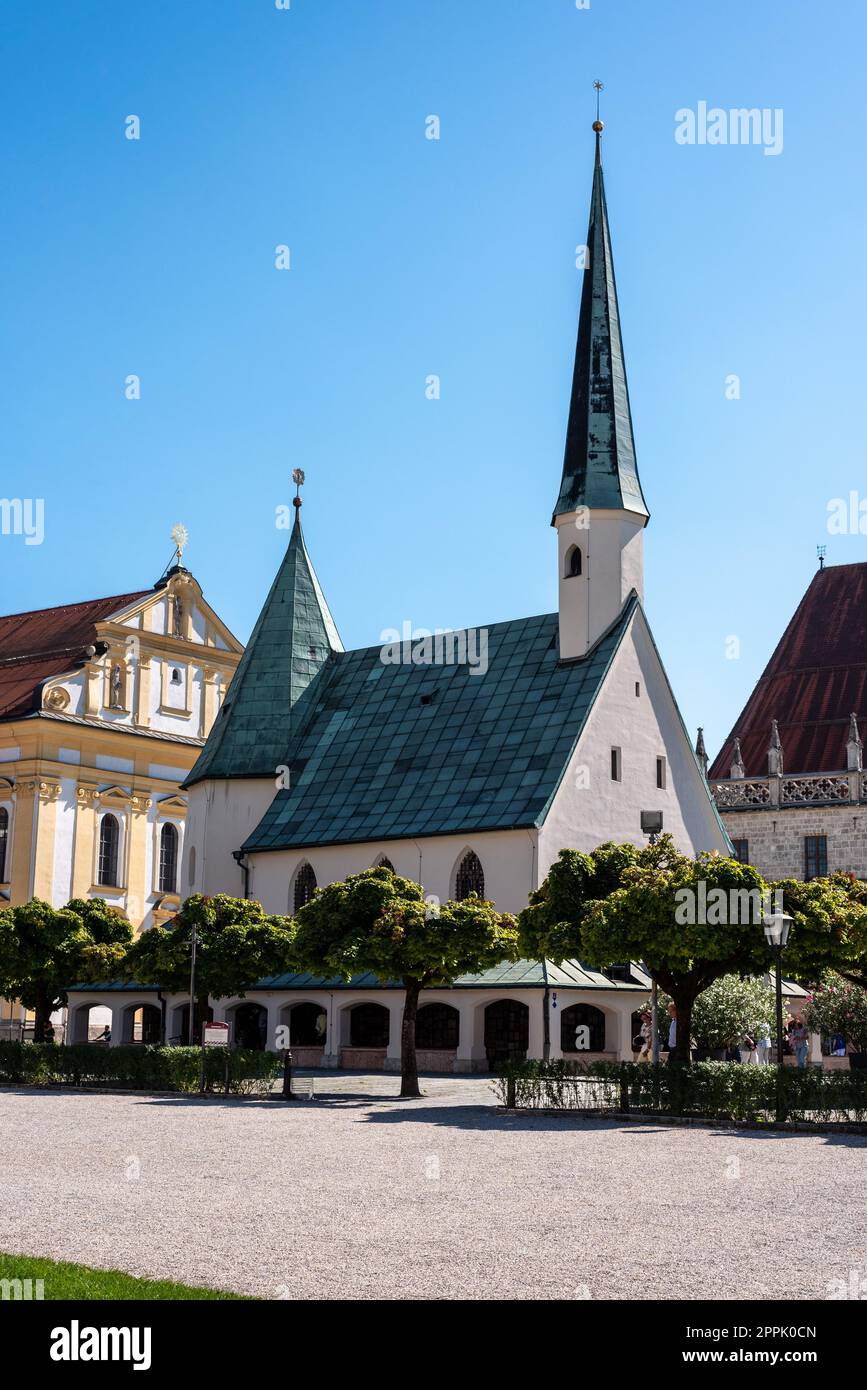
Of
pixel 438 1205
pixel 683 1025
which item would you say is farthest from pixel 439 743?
pixel 438 1205

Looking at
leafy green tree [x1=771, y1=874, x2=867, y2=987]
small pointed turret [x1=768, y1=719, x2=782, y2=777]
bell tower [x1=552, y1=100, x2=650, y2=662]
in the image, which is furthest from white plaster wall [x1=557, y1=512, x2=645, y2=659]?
leafy green tree [x1=771, y1=874, x2=867, y2=987]

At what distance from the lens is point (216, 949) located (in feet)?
127

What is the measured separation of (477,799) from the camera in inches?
1933

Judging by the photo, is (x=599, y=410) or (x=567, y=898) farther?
(x=599, y=410)

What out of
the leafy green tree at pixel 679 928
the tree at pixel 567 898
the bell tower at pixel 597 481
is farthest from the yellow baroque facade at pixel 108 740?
the leafy green tree at pixel 679 928

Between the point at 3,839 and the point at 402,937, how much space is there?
128 ft

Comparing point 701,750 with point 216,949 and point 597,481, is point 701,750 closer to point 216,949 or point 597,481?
point 597,481

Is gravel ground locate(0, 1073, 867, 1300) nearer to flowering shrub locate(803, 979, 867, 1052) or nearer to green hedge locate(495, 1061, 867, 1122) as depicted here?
green hedge locate(495, 1061, 867, 1122)

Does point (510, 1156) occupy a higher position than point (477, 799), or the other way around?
point (477, 799)

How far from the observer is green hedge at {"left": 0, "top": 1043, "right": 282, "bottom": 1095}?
1316 inches

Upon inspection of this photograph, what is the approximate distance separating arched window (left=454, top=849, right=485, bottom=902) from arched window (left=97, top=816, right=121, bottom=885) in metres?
25.9

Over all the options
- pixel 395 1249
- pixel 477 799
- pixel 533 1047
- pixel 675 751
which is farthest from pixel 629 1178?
pixel 675 751

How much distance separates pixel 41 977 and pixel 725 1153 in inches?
1099
